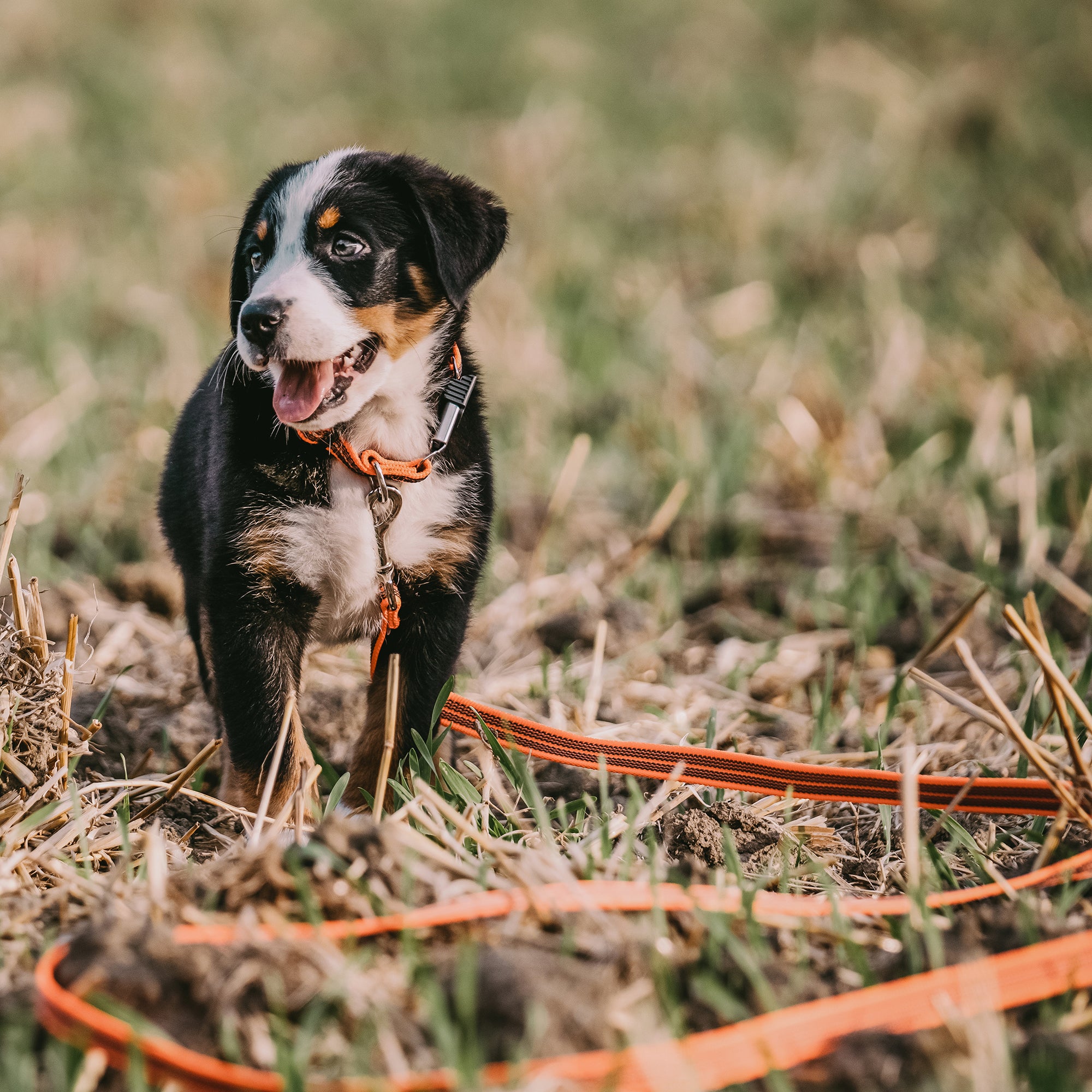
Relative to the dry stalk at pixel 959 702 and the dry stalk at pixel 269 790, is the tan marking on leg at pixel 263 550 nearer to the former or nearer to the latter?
the dry stalk at pixel 269 790

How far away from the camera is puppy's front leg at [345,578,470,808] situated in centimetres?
266

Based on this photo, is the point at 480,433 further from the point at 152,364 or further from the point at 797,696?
the point at 152,364

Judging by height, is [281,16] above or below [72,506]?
above

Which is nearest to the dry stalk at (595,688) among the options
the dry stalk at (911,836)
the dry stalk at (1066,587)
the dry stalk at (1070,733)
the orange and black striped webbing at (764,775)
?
the orange and black striped webbing at (764,775)

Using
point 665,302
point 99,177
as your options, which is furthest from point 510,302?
point 99,177

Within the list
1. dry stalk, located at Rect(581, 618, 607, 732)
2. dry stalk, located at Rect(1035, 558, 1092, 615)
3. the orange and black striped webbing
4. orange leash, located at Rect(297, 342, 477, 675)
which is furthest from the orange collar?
dry stalk, located at Rect(1035, 558, 1092, 615)

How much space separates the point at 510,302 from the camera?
6.70 m

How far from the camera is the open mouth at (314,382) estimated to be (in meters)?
2.51

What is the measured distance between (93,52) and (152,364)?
841 cm

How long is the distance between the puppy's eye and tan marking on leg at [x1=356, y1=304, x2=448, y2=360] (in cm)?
13

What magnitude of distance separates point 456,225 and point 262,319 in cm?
55

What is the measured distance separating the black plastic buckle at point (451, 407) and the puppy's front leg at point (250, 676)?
460mm

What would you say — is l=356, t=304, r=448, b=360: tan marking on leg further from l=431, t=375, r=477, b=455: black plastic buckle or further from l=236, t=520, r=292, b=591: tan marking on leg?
l=236, t=520, r=292, b=591: tan marking on leg

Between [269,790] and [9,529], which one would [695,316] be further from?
[269,790]
